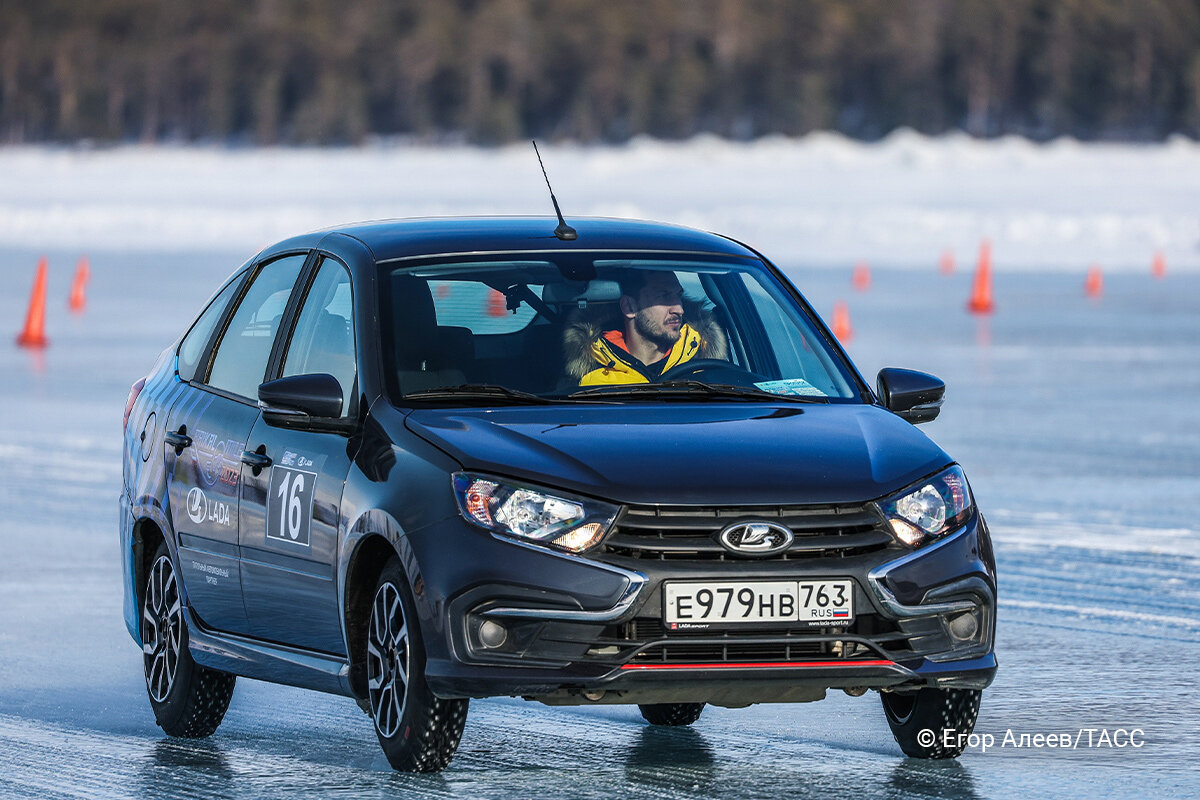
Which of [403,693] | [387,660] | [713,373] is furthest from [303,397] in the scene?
[713,373]

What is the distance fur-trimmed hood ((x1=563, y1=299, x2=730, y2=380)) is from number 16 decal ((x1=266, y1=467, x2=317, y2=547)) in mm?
824

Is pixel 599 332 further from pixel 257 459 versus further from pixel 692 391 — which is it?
pixel 257 459

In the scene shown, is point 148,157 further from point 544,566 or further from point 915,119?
point 544,566

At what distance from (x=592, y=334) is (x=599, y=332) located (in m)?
0.02

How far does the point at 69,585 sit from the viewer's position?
10.7 metres

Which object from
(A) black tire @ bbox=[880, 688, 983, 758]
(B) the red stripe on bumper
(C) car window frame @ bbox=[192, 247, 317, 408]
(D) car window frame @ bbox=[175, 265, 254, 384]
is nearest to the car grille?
(B) the red stripe on bumper

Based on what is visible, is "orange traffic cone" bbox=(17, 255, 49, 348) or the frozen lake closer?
the frozen lake

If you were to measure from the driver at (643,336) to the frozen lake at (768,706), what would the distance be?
3.59ft

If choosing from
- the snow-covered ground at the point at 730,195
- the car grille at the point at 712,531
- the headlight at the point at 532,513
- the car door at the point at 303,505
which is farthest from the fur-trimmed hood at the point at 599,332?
the snow-covered ground at the point at 730,195

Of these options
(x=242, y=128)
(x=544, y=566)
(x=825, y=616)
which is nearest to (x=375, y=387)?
(x=544, y=566)

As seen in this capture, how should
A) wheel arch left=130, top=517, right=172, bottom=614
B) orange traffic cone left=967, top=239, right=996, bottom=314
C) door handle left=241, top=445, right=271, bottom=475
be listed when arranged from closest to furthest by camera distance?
door handle left=241, top=445, right=271, bottom=475 < wheel arch left=130, top=517, right=172, bottom=614 < orange traffic cone left=967, top=239, right=996, bottom=314

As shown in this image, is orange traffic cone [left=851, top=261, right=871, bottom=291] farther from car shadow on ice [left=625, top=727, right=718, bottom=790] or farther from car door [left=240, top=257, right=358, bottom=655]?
car door [left=240, top=257, right=358, bottom=655]

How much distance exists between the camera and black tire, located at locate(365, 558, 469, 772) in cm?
639

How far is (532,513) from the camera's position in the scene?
6.17 metres
